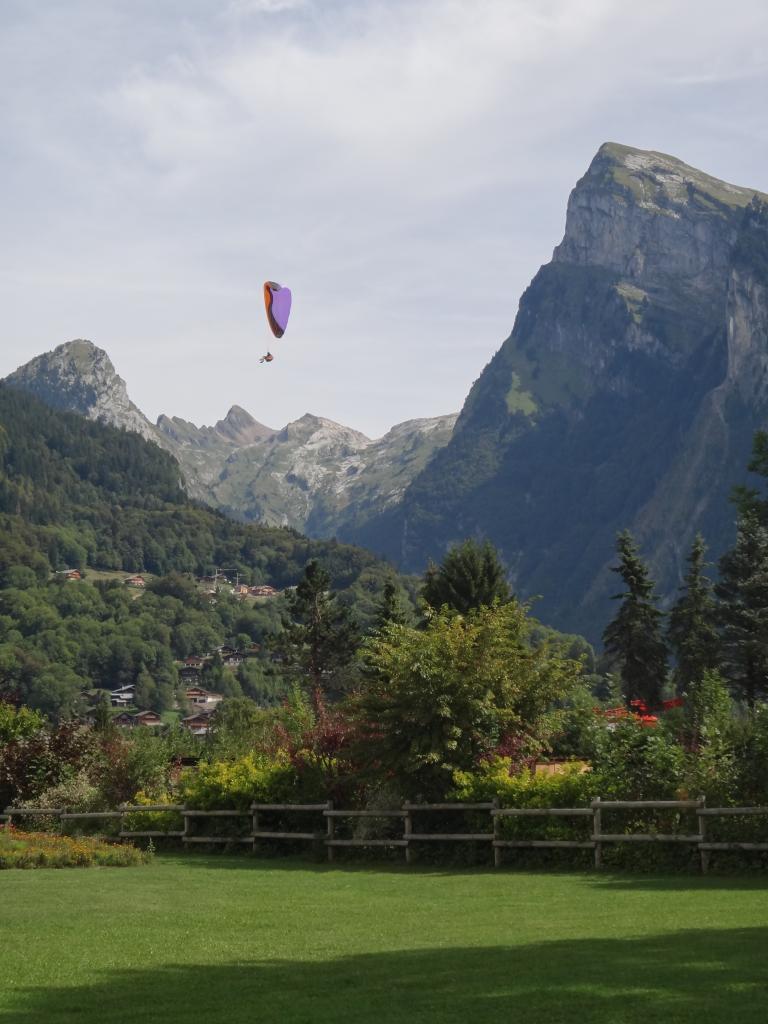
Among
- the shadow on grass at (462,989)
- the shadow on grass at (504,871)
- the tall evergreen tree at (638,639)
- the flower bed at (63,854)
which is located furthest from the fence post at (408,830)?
the tall evergreen tree at (638,639)

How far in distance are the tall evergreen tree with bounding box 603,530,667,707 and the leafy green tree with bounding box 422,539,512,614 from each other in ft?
37.6

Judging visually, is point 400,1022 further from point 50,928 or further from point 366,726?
point 366,726

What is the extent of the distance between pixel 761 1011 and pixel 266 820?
21.0 meters

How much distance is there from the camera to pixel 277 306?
4094 cm

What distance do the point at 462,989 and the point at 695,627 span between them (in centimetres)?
6132

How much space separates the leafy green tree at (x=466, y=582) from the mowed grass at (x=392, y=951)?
39213 millimetres

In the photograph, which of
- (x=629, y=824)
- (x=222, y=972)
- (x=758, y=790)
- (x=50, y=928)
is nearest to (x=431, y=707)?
(x=629, y=824)

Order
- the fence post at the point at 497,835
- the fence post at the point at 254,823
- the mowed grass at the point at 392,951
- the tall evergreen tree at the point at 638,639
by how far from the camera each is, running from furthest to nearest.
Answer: the tall evergreen tree at the point at 638,639 → the fence post at the point at 254,823 → the fence post at the point at 497,835 → the mowed grass at the point at 392,951

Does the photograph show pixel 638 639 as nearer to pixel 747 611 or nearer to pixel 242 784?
pixel 747 611

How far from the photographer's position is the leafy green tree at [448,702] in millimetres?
27641

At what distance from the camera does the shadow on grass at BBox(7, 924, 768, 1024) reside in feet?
36.1

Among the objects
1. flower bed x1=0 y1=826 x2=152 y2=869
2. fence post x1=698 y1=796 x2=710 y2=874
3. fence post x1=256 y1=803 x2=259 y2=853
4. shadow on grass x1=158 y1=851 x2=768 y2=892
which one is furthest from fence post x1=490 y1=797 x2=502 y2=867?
flower bed x1=0 y1=826 x2=152 y2=869

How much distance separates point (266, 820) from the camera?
101 ft

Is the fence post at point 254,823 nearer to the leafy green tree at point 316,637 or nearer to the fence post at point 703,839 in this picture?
the fence post at point 703,839
